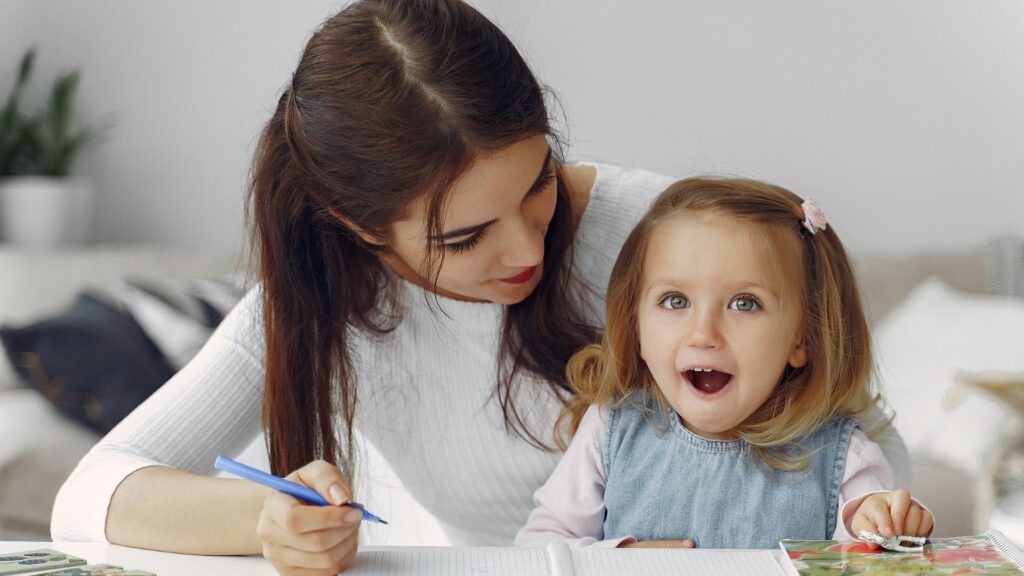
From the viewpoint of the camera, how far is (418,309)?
135 cm

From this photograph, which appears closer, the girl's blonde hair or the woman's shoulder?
the girl's blonde hair

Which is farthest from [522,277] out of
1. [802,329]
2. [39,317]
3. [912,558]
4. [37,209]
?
[37,209]

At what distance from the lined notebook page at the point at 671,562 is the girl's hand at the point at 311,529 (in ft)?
0.62

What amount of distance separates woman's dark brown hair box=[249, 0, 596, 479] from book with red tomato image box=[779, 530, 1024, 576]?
1.58 feet

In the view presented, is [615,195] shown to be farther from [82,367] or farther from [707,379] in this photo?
[82,367]

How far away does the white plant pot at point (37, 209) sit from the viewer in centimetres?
313

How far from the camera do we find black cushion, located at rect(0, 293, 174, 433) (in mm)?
2387

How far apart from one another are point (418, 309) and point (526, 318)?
0.15m

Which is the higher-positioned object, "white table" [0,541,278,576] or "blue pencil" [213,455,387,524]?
"blue pencil" [213,455,387,524]

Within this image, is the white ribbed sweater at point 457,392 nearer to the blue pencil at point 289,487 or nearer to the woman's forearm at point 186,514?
the woman's forearm at point 186,514

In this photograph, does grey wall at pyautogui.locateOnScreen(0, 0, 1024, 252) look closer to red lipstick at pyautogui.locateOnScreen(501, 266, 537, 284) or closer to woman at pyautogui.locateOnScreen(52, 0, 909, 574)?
woman at pyautogui.locateOnScreen(52, 0, 909, 574)

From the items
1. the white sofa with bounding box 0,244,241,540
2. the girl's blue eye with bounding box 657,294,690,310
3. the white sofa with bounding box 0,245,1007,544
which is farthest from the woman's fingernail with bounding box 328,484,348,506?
the white sofa with bounding box 0,244,241,540

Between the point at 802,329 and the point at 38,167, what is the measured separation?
9.10 feet

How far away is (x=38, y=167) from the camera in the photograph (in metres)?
3.22
